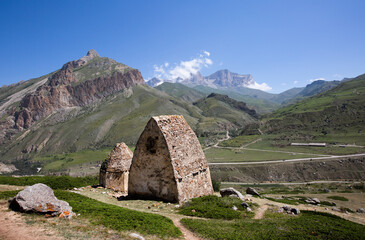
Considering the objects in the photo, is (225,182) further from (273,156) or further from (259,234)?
(259,234)

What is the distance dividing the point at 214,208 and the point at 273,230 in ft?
15.8

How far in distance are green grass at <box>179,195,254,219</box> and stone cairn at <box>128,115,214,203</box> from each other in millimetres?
1091

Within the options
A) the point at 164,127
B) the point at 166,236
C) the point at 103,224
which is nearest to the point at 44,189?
the point at 103,224

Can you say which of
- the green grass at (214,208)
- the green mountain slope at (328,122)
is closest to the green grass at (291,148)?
the green mountain slope at (328,122)

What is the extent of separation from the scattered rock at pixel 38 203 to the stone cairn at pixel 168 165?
718 cm

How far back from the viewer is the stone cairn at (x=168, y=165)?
1680cm

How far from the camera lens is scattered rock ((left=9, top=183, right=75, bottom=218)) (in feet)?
36.2

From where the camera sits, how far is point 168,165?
55.2 ft

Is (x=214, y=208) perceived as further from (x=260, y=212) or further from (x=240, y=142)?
(x=240, y=142)

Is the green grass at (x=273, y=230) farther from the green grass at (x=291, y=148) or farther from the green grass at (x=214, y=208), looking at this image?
the green grass at (x=291, y=148)

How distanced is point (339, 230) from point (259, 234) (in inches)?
191

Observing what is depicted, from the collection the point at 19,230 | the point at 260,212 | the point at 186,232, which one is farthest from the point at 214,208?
Answer: the point at 19,230

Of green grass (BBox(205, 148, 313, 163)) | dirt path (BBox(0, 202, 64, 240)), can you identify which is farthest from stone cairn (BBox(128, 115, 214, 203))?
green grass (BBox(205, 148, 313, 163))

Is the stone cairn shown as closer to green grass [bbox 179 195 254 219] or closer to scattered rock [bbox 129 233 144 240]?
green grass [bbox 179 195 254 219]
